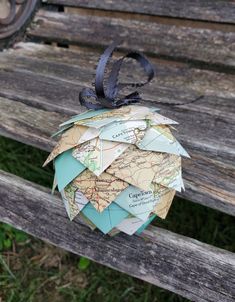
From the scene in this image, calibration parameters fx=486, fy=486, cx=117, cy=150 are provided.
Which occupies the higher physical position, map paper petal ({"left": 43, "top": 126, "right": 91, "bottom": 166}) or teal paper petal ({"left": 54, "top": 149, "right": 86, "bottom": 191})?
map paper petal ({"left": 43, "top": 126, "right": 91, "bottom": 166})

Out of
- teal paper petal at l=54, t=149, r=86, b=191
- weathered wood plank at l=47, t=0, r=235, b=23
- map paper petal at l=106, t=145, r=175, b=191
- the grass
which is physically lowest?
the grass

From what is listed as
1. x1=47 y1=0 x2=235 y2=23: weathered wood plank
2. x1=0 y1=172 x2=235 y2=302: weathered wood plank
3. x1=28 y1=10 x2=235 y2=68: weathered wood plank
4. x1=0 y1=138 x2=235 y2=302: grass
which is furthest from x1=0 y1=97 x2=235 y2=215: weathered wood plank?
x1=47 y1=0 x2=235 y2=23: weathered wood plank

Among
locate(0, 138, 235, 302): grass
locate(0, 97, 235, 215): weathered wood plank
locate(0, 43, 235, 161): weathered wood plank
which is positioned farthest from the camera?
locate(0, 138, 235, 302): grass

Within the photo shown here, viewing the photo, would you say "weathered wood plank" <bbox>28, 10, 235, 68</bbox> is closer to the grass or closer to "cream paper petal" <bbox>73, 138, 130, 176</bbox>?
the grass

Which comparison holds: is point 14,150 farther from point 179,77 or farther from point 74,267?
point 179,77

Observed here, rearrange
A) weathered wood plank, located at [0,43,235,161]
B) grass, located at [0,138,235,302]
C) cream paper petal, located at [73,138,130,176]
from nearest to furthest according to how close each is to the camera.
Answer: cream paper petal, located at [73,138,130,176], weathered wood plank, located at [0,43,235,161], grass, located at [0,138,235,302]

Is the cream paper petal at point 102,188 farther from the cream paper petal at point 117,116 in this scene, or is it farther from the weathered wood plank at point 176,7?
the weathered wood plank at point 176,7

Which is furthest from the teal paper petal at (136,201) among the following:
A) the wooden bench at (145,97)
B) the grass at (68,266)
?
the grass at (68,266)

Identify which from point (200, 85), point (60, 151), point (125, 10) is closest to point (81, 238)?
point (60, 151)

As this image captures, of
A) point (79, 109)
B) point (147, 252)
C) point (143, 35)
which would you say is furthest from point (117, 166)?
point (143, 35)
